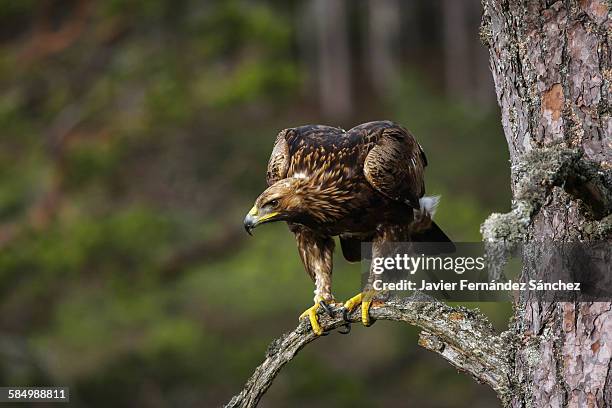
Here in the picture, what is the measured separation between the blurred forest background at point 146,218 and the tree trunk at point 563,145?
21.9 feet

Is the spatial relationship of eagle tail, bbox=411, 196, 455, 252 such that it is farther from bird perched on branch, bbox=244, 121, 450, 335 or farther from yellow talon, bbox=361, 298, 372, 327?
yellow talon, bbox=361, 298, 372, 327

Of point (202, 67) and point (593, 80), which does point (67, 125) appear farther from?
point (593, 80)

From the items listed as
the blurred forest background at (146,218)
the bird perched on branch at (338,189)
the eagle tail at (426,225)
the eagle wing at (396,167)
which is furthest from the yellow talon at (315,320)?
the blurred forest background at (146,218)

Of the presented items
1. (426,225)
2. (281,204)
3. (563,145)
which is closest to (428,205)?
(426,225)

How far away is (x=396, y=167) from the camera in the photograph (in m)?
3.89

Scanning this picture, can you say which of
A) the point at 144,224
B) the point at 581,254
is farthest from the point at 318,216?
the point at 144,224

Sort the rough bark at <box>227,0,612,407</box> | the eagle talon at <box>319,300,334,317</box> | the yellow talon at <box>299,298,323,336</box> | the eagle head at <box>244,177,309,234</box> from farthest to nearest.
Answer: the eagle head at <box>244,177,309,234</box>, the eagle talon at <box>319,300,334,317</box>, the yellow talon at <box>299,298,323,336</box>, the rough bark at <box>227,0,612,407</box>

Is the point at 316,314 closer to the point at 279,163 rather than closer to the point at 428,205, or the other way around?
the point at 279,163

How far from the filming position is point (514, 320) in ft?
9.11

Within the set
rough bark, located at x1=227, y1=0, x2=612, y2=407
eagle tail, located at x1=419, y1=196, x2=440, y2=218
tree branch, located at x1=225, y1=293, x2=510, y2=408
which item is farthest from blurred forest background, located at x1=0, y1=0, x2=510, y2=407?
rough bark, located at x1=227, y1=0, x2=612, y2=407

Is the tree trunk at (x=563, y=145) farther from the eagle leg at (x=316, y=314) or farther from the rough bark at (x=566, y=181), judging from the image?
the eagle leg at (x=316, y=314)

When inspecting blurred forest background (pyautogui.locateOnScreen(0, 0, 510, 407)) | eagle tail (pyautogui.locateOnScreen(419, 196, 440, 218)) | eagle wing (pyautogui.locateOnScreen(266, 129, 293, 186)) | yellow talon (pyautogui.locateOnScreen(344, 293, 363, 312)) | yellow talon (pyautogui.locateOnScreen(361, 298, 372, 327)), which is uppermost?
blurred forest background (pyautogui.locateOnScreen(0, 0, 510, 407))

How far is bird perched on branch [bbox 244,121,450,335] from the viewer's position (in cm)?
383

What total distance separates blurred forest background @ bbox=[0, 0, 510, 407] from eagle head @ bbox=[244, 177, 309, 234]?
5368mm
